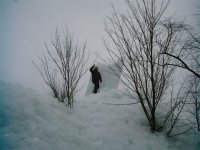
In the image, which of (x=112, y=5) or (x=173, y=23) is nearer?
(x=173, y=23)

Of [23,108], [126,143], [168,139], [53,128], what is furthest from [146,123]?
[23,108]

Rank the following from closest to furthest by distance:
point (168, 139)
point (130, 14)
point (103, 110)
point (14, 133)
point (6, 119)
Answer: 1. point (14, 133)
2. point (6, 119)
3. point (168, 139)
4. point (130, 14)
5. point (103, 110)

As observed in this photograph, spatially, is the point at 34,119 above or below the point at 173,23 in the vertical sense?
below

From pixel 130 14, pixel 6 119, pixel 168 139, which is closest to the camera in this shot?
pixel 6 119

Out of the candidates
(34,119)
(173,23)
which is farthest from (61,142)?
(173,23)

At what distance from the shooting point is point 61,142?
444cm

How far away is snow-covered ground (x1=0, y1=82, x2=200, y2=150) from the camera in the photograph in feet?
14.1

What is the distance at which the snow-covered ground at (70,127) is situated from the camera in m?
4.30

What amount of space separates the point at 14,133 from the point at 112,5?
416 centimetres

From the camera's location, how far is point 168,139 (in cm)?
571

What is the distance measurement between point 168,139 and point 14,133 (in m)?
3.62

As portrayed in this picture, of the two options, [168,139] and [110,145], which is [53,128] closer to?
[110,145]

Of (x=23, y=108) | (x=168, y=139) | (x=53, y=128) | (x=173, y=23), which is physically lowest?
(x=168, y=139)

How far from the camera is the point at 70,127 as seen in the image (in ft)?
18.0
